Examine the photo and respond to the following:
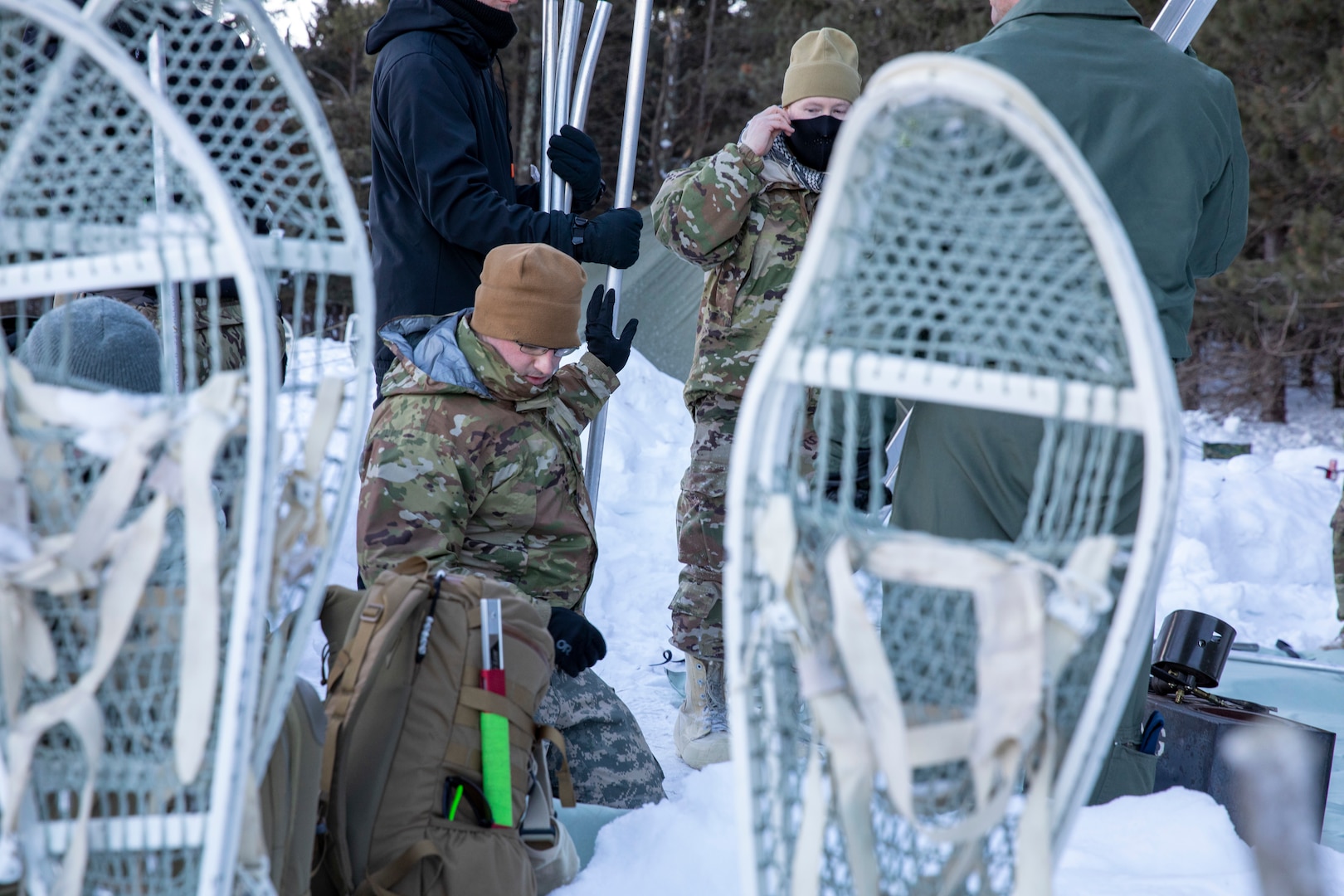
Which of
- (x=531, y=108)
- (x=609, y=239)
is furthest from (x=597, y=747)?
(x=531, y=108)

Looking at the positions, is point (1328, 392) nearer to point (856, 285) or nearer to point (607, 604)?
point (607, 604)

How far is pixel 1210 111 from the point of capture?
2174mm

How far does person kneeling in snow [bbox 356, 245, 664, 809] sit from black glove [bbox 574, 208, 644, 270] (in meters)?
0.44

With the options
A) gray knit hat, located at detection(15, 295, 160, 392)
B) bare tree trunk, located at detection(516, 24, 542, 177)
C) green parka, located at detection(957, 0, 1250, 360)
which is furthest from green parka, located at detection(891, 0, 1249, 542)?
bare tree trunk, located at detection(516, 24, 542, 177)

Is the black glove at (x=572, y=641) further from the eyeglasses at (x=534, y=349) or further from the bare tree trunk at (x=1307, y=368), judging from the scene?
the bare tree trunk at (x=1307, y=368)

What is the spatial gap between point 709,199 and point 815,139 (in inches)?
14.1

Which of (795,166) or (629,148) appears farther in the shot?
(629,148)

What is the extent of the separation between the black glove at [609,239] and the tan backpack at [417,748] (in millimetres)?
1226

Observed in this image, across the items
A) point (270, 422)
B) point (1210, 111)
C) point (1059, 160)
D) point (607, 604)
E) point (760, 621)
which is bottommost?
point (607, 604)

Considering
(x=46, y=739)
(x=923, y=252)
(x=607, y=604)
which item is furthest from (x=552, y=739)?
(x=607, y=604)

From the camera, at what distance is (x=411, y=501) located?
229 centimetres

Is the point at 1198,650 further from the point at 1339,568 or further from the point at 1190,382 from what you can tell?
the point at 1190,382

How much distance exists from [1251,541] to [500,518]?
16.6 feet

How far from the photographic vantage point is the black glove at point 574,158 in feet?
10.4
